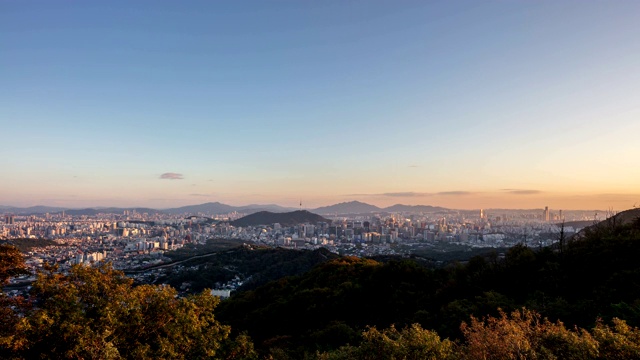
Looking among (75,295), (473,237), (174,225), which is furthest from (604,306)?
(174,225)

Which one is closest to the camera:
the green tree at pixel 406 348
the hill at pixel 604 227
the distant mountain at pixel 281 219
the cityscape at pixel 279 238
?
the green tree at pixel 406 348

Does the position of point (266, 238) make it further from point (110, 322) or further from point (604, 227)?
point (110, 322)

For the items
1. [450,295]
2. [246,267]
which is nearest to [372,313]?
[450,295]

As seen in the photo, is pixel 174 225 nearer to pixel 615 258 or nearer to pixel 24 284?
pixel 24 284

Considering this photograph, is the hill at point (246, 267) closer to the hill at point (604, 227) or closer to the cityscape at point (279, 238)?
the cityscape at point (279, 238)

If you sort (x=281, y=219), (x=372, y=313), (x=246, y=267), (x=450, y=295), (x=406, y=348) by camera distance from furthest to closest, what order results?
(x=281, y=219)
(x=246, y=267)
(x=372, y=313)
(x=450, y=295)
(x=406, y=348)

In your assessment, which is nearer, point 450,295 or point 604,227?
point 450,295

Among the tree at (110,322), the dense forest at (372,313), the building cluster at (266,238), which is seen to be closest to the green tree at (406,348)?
the dense forest at (372,313)
